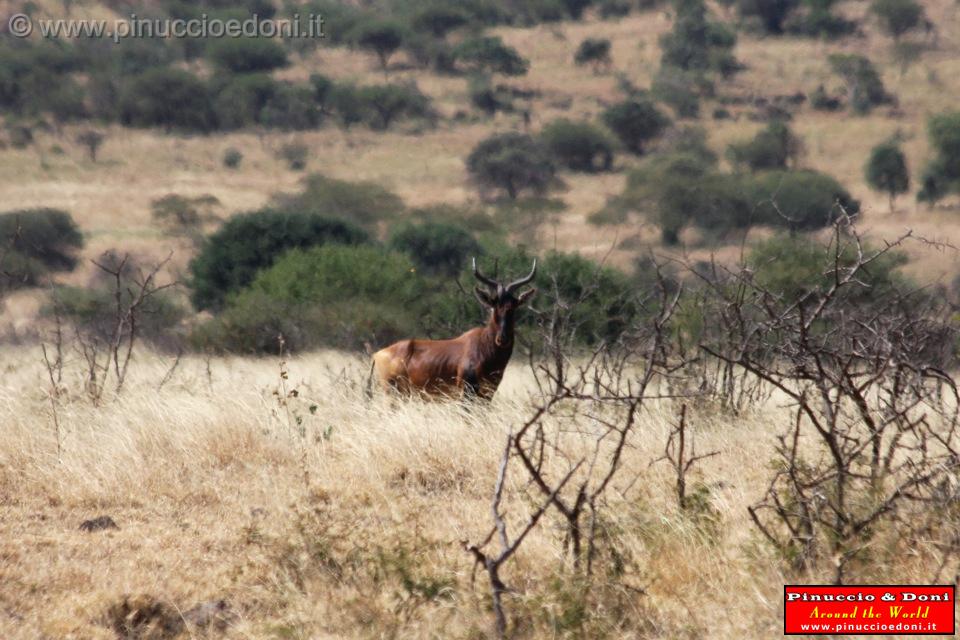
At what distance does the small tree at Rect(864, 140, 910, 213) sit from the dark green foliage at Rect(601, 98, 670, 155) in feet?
37.9

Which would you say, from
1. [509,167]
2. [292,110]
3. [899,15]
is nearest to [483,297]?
[509,167]

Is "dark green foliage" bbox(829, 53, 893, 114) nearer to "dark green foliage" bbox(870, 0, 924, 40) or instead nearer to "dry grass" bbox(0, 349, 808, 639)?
"dark green foliage" bbox(870, 0, 924, 40)

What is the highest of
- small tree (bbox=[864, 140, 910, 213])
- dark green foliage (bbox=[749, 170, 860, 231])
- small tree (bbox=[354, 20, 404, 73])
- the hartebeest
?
small tree (bbox=[354, 20, 404, 73])

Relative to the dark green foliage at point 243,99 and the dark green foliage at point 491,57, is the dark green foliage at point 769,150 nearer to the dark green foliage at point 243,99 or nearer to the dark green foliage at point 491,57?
the dark green foliage at point 491,57

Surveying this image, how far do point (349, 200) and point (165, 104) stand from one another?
52.3 ft

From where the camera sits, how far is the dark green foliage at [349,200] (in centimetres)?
4138

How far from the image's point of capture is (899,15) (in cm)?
6275

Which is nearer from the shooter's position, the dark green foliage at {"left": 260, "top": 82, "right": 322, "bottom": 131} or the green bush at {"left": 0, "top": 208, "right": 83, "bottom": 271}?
the green bush at {"left": 0, "top": 208, "right": 83, "bottom": 271}

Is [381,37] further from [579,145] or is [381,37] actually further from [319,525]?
[319,525]

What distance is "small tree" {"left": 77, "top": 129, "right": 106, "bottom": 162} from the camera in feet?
158

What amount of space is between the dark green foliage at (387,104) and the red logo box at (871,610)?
2032 inches

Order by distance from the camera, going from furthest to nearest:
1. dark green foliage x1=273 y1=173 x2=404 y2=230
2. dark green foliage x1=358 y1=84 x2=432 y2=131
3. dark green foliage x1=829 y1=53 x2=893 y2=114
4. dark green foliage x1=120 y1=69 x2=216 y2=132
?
1. dark green foliage x1=829 y1=53 x2=893 y2=114
2. dark green foliage x1=358 y1=84 x2=432 y2=131
3. dark green foliage x1=120 y1=69 x2=216 y2=132
4. dark green foliage x1=273 y1=173 x2=404 y2=230

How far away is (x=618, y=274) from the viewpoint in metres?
20.1

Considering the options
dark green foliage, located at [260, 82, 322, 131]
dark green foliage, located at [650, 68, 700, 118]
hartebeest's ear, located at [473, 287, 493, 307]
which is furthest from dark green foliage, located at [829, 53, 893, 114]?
hartebeest's ear, located at [473, 287, 493, 307]
